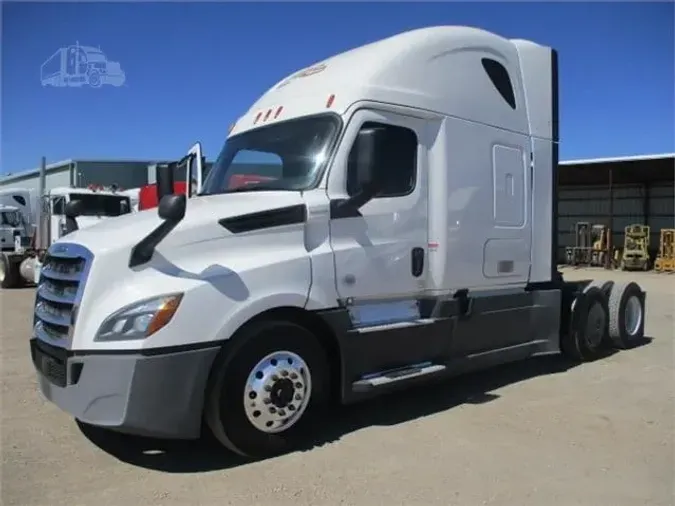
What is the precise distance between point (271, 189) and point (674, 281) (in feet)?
61.5

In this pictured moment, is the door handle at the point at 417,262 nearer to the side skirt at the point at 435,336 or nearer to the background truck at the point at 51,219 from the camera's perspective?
the side skirt at the point at 435,336

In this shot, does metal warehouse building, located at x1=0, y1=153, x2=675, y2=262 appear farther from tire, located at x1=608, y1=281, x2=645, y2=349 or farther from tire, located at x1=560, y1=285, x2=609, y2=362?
tire, located at x1=560, y1=285, x2=609, y2=362

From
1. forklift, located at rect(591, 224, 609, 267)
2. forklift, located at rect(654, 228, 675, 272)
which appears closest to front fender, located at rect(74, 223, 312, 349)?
forklift, located at rect(654, 228, 675, 272)

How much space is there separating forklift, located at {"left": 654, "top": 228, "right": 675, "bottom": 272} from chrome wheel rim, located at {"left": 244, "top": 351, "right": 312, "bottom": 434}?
23.0 metres

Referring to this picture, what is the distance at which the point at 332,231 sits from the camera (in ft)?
16.5

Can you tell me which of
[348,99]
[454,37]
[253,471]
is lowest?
[253,471]

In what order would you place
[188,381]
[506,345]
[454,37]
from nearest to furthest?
[188,381]
[454,37]
[506,345]

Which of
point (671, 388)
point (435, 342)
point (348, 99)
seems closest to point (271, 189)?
point (348, 99)

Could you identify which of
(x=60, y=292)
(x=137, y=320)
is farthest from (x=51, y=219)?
(x=137, y=320)

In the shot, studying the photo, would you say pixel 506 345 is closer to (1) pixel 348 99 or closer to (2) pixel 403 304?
(2) pixel 403 304

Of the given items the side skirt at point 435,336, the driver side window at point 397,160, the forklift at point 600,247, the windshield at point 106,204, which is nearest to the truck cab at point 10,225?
the windshield at point 106,204

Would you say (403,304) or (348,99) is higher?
(348,99)

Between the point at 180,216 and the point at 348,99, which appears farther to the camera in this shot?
the point at 348,99

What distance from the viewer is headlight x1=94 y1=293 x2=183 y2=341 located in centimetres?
406
